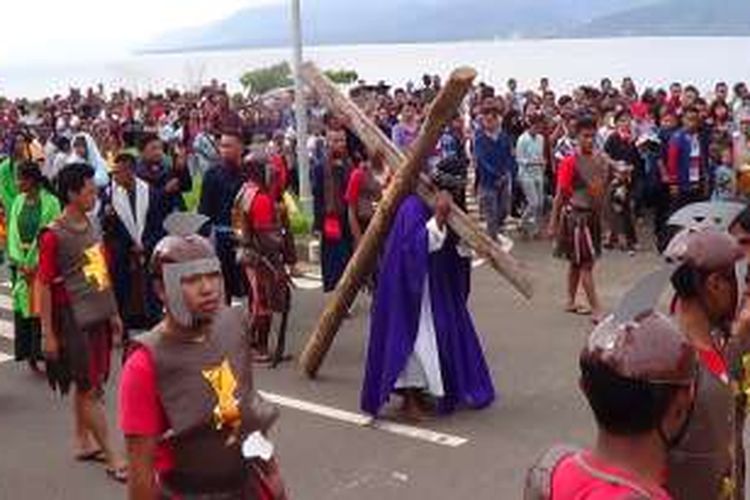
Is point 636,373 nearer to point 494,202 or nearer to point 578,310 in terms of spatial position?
point 578,310

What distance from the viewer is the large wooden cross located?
7.65 metres

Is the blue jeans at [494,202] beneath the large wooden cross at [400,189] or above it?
beneath

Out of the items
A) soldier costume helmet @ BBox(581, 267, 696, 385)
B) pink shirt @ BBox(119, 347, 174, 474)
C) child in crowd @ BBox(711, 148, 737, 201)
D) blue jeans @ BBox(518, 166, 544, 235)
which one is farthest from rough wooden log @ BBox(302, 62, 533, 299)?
blue jeans @ BBox(518, 166, 544, 235)

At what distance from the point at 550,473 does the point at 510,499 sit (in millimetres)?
3967

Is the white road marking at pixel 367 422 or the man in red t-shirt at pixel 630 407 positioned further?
the white road marking at pixel 367 422

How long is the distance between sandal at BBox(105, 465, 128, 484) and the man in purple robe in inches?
67.8

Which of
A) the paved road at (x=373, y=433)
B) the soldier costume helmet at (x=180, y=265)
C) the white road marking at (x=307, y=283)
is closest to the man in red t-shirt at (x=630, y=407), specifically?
the soldier costume helmet at (x=180, y=265)

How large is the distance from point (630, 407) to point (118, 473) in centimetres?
507

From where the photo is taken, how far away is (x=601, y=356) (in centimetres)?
283

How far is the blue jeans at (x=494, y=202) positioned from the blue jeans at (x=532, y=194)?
47 cm

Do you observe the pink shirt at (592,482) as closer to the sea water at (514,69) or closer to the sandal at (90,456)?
the sandal at (90,456)

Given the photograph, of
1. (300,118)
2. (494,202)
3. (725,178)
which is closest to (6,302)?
(300,118)

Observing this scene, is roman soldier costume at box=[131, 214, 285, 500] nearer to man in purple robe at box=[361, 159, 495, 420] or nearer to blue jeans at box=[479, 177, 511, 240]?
man in purple robe at box=[361, 159, 495, 420]

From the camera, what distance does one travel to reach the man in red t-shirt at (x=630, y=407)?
2.79 meters
